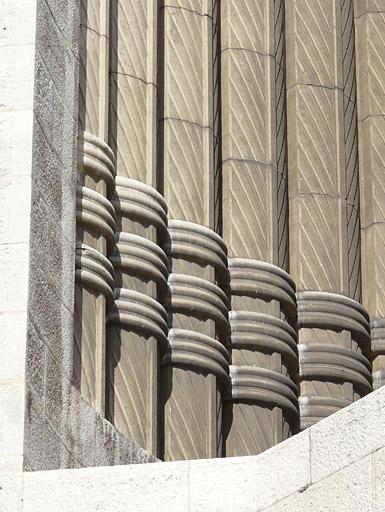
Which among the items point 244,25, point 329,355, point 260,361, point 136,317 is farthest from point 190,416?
point 244,25

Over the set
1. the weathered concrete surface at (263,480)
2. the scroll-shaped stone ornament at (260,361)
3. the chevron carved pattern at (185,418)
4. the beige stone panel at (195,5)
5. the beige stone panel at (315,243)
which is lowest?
the weathered concrete surface at (263,480)

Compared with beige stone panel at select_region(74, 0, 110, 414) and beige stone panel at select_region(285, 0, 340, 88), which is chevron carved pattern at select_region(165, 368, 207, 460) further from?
beige stone panel at select_region(285, 0, 340, 88)

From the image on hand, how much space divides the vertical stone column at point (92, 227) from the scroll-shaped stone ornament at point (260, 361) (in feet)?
5.84

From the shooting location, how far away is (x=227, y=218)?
1373 centimetres

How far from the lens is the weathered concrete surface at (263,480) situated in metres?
8.34

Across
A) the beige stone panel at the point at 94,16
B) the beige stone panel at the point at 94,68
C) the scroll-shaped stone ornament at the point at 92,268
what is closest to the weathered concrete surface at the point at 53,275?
the scroll-shaped stone ornament at the point at 92,268

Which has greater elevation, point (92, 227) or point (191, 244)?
point (191, 244)

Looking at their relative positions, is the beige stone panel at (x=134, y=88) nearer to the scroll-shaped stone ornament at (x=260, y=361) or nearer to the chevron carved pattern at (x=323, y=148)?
the scroll-shaped stone ornament at (x=260, y=361)

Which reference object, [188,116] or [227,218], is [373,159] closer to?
[227,218]

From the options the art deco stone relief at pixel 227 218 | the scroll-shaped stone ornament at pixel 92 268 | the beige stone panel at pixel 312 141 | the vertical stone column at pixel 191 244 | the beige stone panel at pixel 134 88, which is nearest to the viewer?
the scroll-shaped stone ornament at pixel 92 268

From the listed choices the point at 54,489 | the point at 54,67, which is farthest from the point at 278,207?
the point at 54,489

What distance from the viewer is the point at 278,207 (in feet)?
46.7

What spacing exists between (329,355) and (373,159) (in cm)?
182

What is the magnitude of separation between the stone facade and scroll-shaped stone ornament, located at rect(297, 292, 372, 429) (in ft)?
0.05
